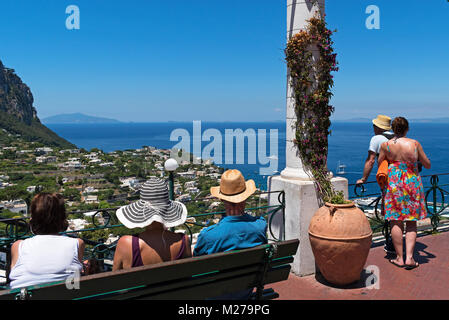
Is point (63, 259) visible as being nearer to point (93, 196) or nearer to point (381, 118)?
point (381, 118)

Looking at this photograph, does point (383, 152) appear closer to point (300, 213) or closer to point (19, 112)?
point (300, 213)

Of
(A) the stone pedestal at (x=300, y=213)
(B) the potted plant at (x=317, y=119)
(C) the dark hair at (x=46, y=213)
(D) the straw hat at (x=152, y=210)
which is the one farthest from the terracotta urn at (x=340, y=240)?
(C) the dark hair at (x=46, y=213)

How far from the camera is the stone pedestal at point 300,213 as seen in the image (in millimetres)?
4543

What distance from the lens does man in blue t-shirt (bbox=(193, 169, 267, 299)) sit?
269cm

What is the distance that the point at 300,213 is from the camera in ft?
14.9

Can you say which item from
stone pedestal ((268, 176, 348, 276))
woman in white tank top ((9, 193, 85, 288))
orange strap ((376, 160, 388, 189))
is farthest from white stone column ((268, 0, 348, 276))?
woman in white tank top ((9, 193, 85, 288))

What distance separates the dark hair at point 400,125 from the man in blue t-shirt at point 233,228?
2606mm

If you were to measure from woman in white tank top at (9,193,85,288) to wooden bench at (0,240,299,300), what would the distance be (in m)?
0.37

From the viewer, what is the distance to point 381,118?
208 inches

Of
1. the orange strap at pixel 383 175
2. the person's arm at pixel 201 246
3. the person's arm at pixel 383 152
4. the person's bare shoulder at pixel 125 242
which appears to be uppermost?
the person's arm at pixel 383 152

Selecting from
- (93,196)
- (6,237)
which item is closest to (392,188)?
(6,237)

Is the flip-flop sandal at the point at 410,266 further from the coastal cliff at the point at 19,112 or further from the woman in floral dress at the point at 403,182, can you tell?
the coastal cliff at the point at 19,112

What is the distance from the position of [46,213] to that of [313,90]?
3401mm
